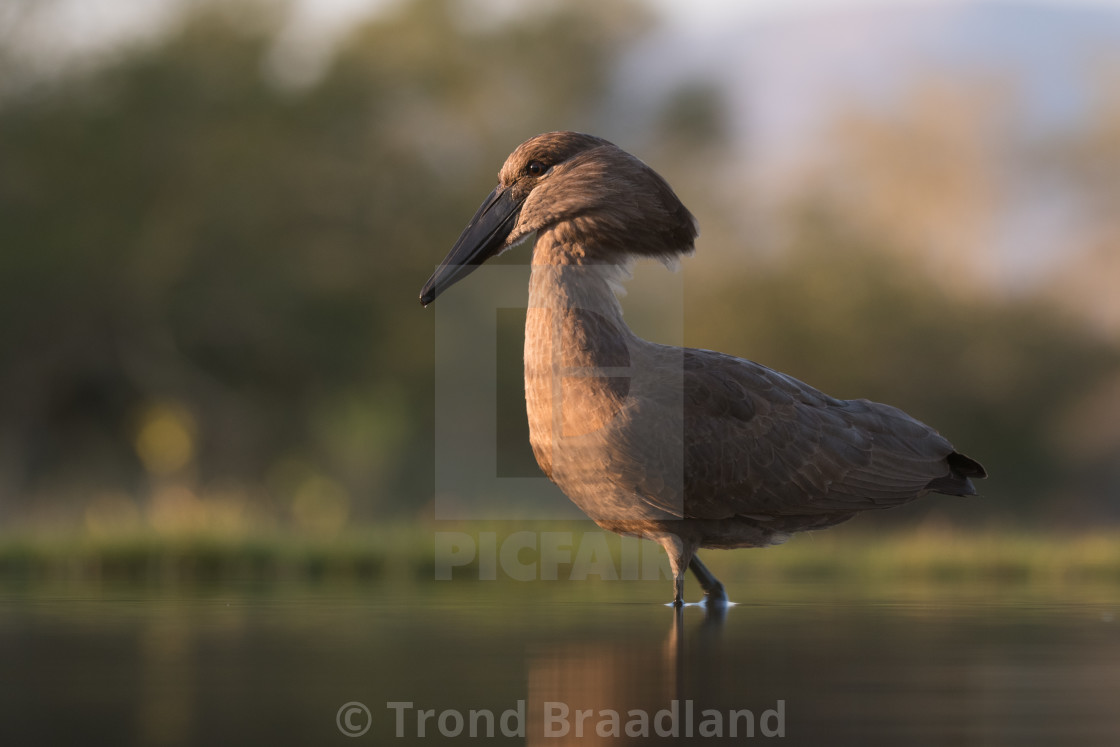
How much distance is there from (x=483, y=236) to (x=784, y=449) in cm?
188

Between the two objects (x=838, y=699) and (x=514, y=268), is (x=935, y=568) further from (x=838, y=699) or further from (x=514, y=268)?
(x=514, y=268)

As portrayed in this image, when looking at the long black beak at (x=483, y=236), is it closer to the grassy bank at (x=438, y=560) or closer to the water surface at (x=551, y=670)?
the water surface at (x=551, y=670)

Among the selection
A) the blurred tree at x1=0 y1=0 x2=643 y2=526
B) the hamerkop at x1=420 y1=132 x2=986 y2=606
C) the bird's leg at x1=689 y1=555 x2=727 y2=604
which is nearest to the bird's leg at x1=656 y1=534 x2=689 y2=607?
→ the hamerkop at x1=420 y1=132 x2=986 y2=606

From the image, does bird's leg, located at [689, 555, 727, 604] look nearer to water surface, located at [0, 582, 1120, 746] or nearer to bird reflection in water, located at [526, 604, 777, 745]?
Answer: water surface, located at [0, 582, 1120, 746]

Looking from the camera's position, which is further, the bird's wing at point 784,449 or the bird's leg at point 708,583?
the bird's leg at point 708,583

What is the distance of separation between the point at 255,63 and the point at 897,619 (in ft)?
64.0

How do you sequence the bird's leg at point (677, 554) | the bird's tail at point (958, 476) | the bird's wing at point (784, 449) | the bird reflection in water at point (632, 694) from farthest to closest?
the bird's tail at point (958, 476) < the bird's wing at point (784, 449) < the bird's leg at point (677, 554) < the bird reflection in water at point (632, 694)

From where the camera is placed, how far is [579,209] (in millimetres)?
6012

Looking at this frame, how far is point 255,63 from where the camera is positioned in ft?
73.0

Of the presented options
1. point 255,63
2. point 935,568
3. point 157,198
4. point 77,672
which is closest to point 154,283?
point 157,198

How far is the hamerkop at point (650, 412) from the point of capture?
5590 mm

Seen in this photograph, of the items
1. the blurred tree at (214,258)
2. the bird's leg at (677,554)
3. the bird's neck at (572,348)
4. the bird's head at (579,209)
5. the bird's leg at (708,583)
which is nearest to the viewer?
the bird's neck at (572,348)

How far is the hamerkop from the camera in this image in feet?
18.3

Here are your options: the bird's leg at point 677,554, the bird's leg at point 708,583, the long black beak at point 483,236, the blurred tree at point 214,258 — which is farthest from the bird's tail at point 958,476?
the blurred tree at point 214,258
